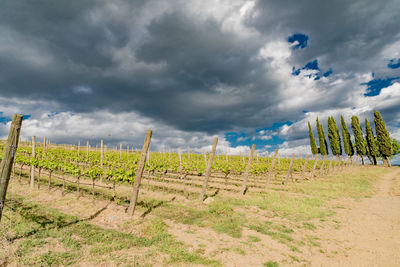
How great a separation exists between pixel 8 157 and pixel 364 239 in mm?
11105

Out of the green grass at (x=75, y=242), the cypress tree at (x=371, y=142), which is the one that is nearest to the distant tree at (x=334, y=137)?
the cypress tree at (x=371, y=142)

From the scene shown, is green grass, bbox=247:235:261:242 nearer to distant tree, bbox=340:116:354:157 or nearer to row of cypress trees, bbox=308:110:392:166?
row of cypress trees, bbox=308:110:392:166

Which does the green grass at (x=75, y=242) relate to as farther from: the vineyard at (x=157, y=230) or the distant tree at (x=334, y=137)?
the distant tree at (x=334, y=137)

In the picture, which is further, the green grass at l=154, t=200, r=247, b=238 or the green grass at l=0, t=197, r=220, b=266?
the green grass at l=154, t=200, r=247, b=238

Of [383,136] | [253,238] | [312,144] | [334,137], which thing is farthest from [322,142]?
[253,238]

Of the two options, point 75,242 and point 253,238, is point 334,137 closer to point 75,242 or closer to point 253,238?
point 253,238

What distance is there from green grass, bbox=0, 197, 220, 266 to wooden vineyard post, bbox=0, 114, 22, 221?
4.64ft

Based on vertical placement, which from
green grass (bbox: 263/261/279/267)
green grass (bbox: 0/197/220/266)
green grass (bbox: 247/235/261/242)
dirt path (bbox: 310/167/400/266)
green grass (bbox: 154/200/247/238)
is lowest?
dirt path (bbox: 310/167/400/266)

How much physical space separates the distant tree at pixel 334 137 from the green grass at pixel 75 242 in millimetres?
56990

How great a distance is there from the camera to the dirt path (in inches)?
214

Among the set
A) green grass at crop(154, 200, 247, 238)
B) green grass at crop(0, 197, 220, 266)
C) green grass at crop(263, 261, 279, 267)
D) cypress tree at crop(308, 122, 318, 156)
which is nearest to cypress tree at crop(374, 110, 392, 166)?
cypress tree at crop(308, 122, 318, 156)

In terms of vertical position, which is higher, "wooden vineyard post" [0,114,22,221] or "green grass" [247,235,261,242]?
"wooden vineyard post" [0,114,22,221]

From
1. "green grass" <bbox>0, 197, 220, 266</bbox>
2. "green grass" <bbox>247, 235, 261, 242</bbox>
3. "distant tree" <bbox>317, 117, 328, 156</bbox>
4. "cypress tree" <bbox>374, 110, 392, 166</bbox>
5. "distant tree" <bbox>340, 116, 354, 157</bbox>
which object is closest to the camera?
"green grass" <bbox>0, 197, 220, 266</bbox>

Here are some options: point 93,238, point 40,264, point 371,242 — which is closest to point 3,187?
point 40,264
